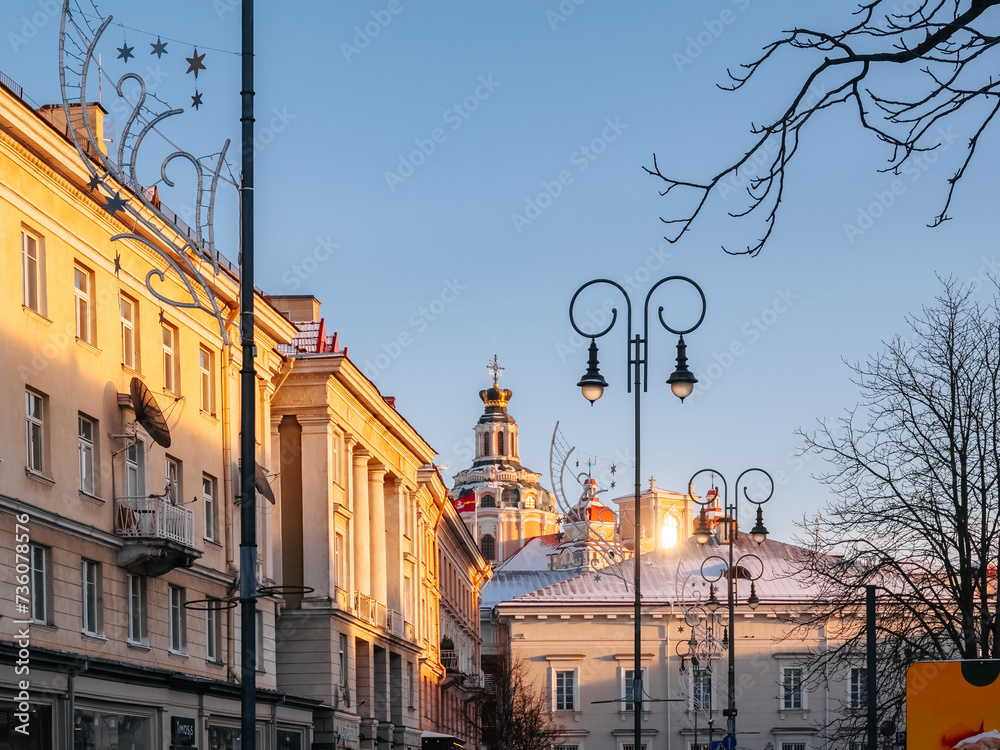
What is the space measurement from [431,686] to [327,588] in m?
20.8

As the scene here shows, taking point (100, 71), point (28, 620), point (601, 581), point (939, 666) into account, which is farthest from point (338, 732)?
point (601, 581)

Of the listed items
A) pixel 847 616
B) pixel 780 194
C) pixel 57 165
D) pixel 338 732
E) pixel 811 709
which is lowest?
pixel 811 709

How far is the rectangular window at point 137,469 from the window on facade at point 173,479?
132cm

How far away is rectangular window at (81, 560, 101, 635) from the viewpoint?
26094 mm

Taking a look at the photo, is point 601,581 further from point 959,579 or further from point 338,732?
point 959,579

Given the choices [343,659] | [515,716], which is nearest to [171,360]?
[343,659]

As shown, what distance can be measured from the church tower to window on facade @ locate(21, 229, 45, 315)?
148045 millimetres

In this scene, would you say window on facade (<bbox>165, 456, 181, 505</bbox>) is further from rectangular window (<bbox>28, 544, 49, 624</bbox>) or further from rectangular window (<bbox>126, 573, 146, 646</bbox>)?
rectangular window (<bbox>28, 544, 49, 624</bbox>)

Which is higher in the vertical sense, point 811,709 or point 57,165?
point 57,165

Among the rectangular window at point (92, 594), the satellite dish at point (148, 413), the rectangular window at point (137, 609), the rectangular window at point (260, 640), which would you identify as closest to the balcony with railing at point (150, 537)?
the rectangular window at point (137, 609)

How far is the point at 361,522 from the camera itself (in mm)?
47688

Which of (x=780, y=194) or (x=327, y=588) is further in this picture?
(x=327, y=588)

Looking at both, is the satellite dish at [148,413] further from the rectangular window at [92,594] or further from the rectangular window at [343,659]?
the rectangular window at [343,659]

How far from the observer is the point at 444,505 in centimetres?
6619
